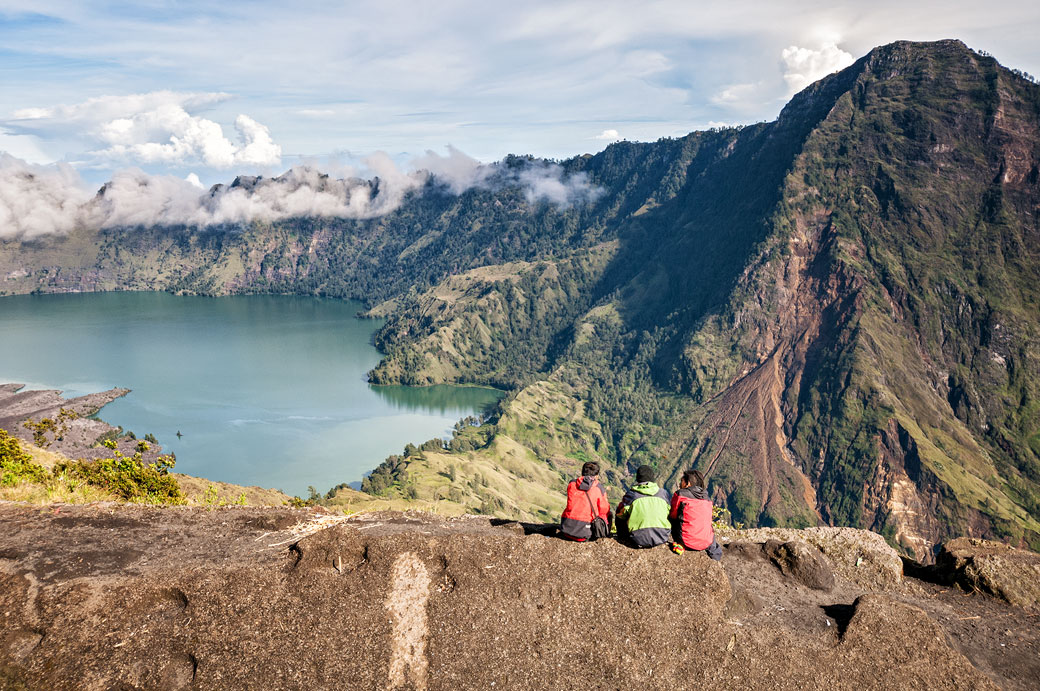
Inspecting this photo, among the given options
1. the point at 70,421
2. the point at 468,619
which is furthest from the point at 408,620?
the point at 70,421

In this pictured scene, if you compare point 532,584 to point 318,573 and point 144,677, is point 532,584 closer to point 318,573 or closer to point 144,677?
point 318,573

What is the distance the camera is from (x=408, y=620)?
1529 centimetres

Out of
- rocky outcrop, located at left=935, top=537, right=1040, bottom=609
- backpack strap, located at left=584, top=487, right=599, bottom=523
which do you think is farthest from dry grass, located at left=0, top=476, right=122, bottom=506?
rocky outcrop, located at left=935, top=537, right=1040, bottom=609

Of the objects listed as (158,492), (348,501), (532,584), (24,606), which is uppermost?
(532,584)

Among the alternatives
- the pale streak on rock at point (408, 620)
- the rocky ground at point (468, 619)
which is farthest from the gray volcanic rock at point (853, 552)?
the pale streak on rock at point (408, 620)

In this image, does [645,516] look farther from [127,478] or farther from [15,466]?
[15,466]

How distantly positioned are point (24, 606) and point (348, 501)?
248 ft

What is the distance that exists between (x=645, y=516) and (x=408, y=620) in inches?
259

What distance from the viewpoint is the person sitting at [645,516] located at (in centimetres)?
1672

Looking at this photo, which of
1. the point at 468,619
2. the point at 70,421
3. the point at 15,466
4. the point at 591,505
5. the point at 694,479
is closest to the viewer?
the point at 468,619

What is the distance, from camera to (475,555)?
1666cm

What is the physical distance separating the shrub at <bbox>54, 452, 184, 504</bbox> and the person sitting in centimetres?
1871

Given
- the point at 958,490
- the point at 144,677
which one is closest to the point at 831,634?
the point at 144,677

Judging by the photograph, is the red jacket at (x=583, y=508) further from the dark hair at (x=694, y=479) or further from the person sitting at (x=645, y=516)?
the dark hair at (x=694, y=479)
